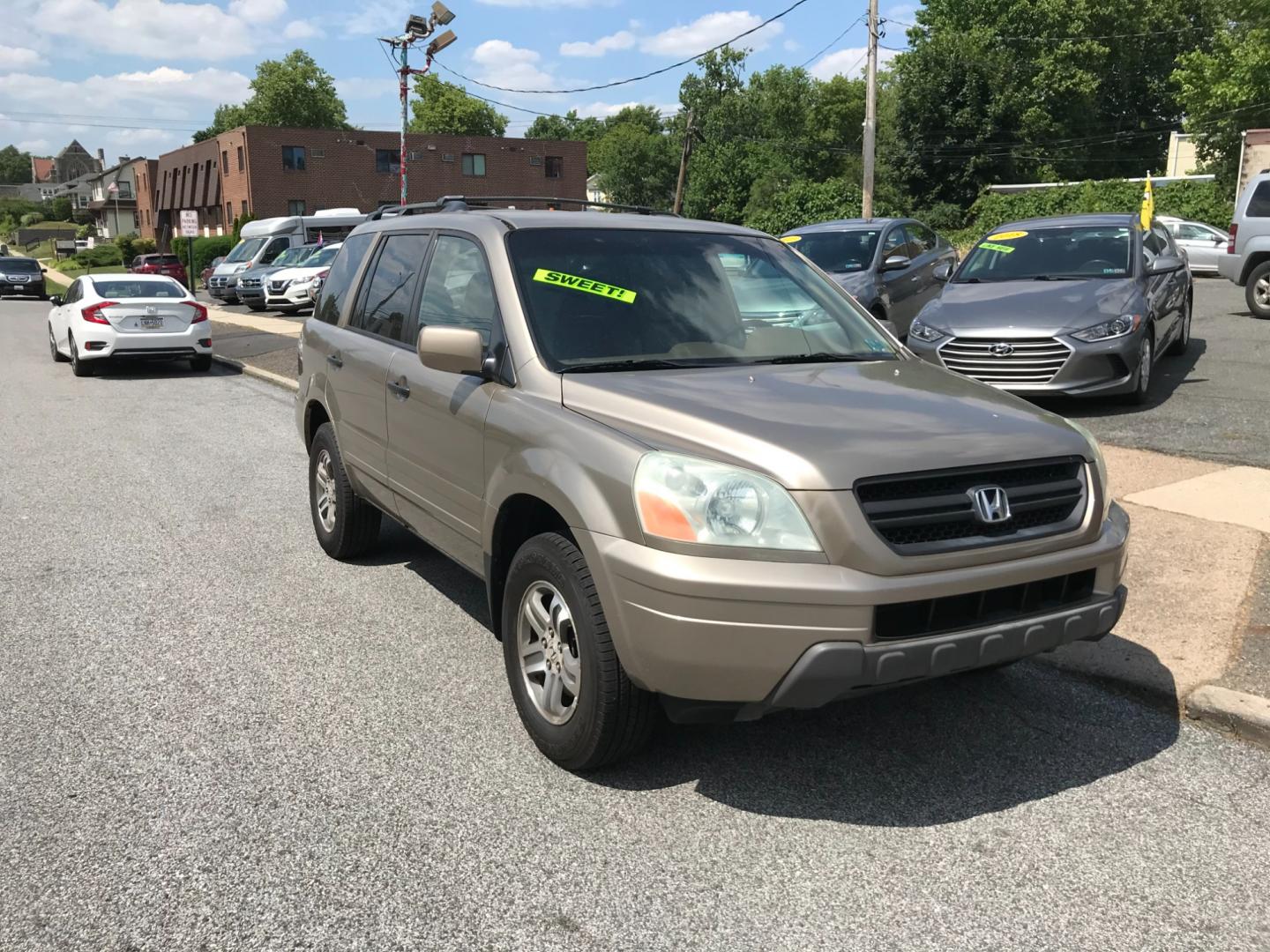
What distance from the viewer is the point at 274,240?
31.3 metres

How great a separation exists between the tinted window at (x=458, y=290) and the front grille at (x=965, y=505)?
1.77 metres

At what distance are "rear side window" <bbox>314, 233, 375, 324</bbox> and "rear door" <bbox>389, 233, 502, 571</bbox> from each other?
1.10 metres

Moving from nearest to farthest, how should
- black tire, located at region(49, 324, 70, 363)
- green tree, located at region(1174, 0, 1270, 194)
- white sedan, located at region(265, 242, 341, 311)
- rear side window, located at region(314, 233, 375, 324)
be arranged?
rear side window, located at region(314, 233, 375, 324), black tire, located at region(49, 324, 70, 363), white sedan, located at region(265, 242, 341, 311), green tree, located at region(1174, 0, 1270, 194)

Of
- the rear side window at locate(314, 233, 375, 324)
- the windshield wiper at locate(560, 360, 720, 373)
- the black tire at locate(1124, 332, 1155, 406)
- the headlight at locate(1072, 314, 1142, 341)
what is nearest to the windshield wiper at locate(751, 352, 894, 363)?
the windshield wiper at locate(560, 360, 720, 373)

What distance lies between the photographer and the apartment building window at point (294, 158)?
6313 cm

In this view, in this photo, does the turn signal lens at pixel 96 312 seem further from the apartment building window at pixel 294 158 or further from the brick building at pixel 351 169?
the apartment building window at pixel 294 158

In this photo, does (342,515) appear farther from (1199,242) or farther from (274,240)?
(274,240)

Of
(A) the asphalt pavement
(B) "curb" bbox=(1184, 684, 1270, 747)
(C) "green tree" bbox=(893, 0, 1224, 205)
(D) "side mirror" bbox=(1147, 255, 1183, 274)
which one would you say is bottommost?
(A) the asphalt pavement

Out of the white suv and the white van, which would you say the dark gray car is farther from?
the white van

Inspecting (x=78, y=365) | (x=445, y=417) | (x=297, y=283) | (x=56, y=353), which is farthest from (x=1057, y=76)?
(x=445, y=417)

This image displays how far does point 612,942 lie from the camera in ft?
9.20

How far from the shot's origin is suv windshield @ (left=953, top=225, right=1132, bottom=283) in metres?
10.4

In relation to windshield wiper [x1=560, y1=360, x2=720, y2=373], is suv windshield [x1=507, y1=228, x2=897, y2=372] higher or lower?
higher

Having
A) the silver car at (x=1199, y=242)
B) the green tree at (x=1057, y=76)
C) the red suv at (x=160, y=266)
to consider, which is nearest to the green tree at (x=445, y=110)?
the green tree at (x=1057, y=76)
